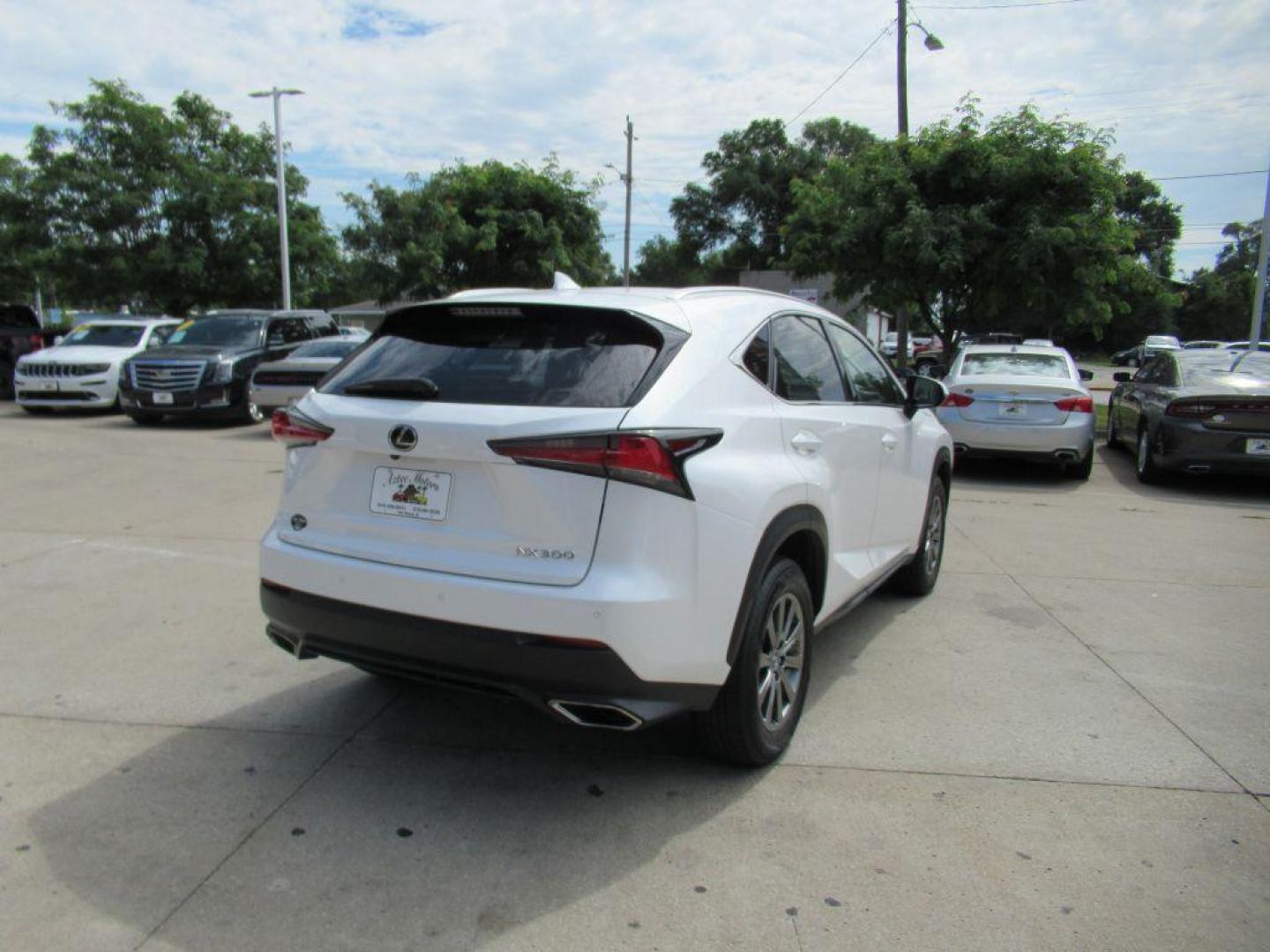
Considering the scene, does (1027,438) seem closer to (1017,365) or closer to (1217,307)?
(1017,365)

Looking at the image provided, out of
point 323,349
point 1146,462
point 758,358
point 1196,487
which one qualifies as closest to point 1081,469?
point 1146,462

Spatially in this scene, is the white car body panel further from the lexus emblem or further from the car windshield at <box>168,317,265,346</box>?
the car windshield at <box>168,317,265,346</box>

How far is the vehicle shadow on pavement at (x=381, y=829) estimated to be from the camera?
2.69m

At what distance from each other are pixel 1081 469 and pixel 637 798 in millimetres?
9121

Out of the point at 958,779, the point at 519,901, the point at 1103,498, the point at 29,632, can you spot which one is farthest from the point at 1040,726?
the point at 1103,498

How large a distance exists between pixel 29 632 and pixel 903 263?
13567 millimetres

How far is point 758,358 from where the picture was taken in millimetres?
3686

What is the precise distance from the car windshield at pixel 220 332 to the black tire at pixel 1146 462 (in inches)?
502

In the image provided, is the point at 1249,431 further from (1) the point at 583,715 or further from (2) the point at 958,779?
(1) the point at 583,715

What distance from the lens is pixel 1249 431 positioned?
9633mm

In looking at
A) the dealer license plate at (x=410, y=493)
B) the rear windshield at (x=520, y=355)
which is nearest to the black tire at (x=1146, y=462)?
the rear windshield at (x=520, y=355)

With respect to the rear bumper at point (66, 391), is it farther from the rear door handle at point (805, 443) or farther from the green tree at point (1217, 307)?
the green tree at point (1217, 307)

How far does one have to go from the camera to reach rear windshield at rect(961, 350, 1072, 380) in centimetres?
1125

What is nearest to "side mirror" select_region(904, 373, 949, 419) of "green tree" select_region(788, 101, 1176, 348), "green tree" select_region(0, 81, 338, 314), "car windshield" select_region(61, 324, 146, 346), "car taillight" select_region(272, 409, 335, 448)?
"car taillight" select_region(272, 409, 335, 448)
